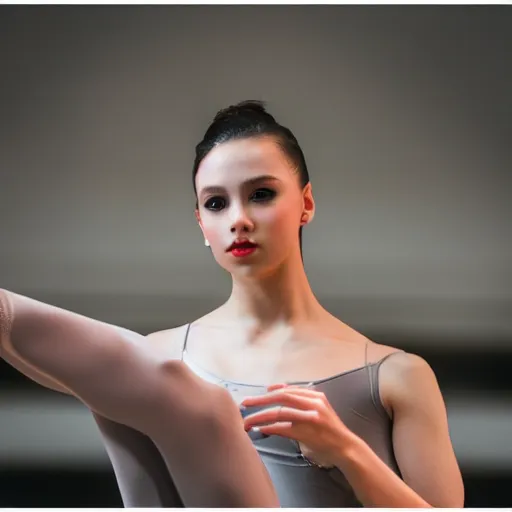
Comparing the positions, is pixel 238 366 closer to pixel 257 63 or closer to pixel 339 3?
pixel 257 63

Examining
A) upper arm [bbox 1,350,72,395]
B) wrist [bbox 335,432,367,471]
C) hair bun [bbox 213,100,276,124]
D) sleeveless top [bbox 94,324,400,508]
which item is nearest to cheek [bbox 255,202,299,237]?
hair bun [bbox 213,100,276,124]

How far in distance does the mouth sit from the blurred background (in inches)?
3.7

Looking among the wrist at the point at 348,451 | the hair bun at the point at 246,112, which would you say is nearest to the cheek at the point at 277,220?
the hair bun at the point at 246,112

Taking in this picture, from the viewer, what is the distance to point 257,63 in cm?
192

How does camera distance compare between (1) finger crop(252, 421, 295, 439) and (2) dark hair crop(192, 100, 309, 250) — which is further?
(2) dark hair crop(192, 100, 309, 250)

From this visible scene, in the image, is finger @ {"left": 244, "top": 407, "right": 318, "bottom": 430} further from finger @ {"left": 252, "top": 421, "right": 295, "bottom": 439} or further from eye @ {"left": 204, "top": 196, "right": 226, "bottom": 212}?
eye @ {"left": 204, "top": 196, "right": 226, "bottom": 212}

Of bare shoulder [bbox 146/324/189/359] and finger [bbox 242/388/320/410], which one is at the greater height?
bare shoulder [bbox 146/324/189/359]

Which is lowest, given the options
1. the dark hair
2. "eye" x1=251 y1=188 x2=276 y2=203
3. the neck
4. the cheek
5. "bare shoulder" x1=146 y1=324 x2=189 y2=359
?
"bare shoulder" x1=146 y1=324 x2=189 y2=359

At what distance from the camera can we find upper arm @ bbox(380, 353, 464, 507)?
5.50ft

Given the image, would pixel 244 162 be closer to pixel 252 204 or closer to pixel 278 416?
pixel 252 204

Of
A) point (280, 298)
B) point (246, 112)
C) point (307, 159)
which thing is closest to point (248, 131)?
point (246, 112)

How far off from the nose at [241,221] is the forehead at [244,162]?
0.07 metres

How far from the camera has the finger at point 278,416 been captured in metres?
1.66

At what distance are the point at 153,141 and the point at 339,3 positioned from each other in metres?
0.63
